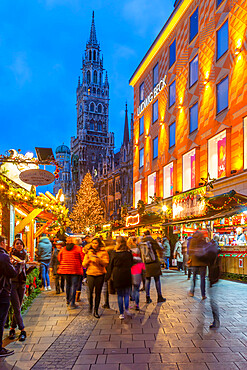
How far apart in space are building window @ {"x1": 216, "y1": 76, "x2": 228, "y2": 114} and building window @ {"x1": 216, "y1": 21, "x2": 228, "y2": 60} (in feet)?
5.04

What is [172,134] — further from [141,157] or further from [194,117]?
[141,157]

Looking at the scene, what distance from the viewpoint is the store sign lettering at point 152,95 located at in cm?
3031

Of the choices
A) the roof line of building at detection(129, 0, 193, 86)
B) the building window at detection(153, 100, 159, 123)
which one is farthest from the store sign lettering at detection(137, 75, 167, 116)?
the roof line of building at detection(129, 0, 193, 86)

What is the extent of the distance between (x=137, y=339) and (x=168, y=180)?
73.6ft

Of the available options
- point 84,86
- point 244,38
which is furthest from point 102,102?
point 244,38

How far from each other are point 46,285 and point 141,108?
80.8 feet

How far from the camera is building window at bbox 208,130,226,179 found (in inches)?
781

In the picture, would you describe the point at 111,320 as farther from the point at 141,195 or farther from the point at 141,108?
the point at 141,108

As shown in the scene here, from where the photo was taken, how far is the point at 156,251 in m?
10.6

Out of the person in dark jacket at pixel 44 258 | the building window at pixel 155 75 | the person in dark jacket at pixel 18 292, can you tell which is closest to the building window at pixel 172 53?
the building window at pixel 155 75

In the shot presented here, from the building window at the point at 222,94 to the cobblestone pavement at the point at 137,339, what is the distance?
12.5 meters

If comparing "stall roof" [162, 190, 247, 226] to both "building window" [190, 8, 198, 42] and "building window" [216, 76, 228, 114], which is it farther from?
"building window" [190, 8, 198, 42]

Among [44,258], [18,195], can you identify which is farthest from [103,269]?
[44,258]

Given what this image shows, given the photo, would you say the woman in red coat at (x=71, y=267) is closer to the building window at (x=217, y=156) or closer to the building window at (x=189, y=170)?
the building window at (x=217, y=156)
